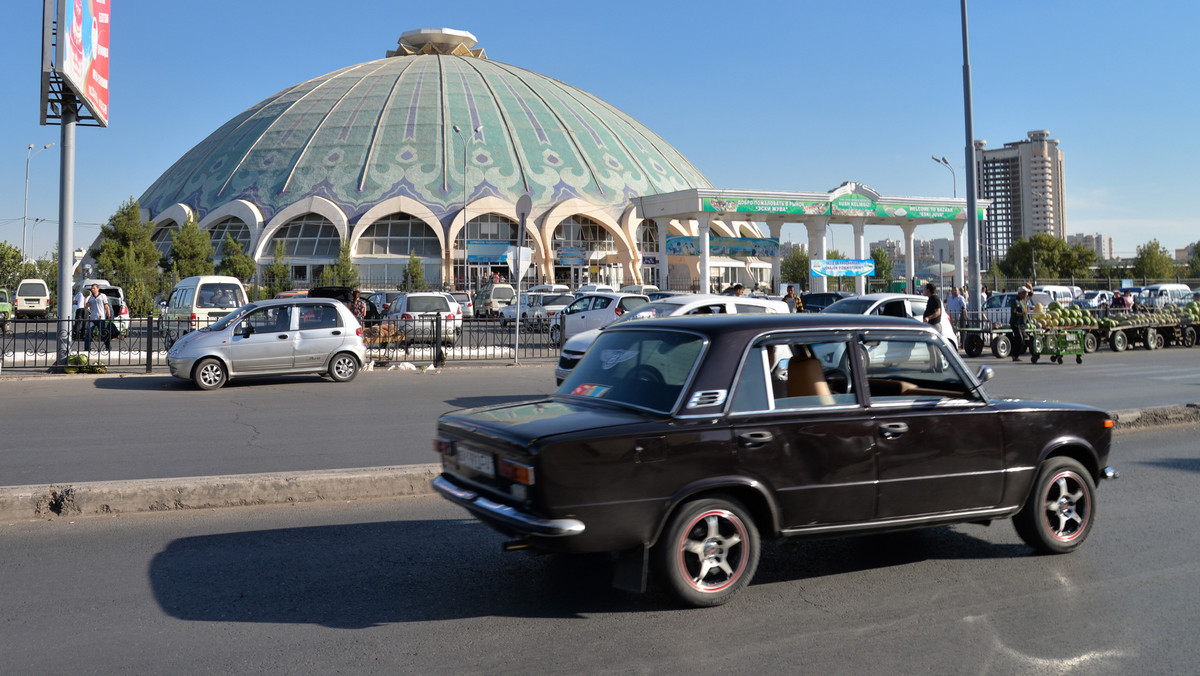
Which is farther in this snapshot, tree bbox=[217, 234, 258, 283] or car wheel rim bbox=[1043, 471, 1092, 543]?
tree bbox=[217, 234, 258, 283]

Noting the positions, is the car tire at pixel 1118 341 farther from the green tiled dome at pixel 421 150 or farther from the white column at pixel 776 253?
the green tiled dome at pixel 421 150

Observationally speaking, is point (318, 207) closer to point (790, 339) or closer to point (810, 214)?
point (810, 214)

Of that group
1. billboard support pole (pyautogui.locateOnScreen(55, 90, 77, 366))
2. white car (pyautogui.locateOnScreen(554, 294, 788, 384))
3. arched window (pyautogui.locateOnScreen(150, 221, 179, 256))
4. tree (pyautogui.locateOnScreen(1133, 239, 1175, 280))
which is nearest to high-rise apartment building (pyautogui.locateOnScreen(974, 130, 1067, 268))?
tree (pyautogui.locateOnScreen(1133, 239, 1175, 280))

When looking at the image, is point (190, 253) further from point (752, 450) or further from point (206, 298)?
point (752, 450)

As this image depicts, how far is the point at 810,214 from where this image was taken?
146 feet

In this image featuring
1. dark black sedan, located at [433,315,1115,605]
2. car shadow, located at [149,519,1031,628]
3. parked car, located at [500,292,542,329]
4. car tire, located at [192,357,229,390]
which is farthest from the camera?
parked car, located at [500,292,542,329]

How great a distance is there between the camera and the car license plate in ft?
15.5

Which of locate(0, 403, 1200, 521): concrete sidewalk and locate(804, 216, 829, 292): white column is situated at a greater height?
locate(804, 216, 829, 292): white column

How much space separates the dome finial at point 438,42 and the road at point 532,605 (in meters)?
87.0

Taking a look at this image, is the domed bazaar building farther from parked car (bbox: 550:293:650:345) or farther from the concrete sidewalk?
the concrete sidewalk

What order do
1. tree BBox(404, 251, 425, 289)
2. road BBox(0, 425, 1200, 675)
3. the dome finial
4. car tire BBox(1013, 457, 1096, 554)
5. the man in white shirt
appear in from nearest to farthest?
road BBox(0, 425, 1200, 675)
car tire BBox(1013, 457, 1096, 554)
the man in white shirt
tree BBox(404, 251, 425, 289)
the dome finial

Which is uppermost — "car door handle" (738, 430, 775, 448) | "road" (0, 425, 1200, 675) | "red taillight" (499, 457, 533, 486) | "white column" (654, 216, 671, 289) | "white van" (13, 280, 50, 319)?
"white column" (654, 216, 671, 289)

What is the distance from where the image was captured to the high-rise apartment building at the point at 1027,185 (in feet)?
579

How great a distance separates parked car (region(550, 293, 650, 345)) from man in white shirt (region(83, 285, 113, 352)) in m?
10.5
